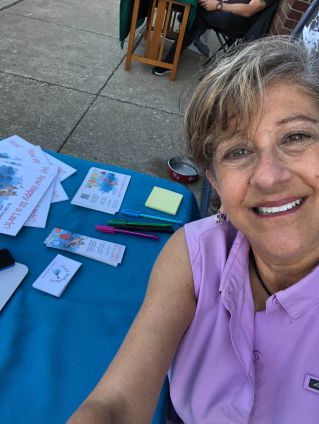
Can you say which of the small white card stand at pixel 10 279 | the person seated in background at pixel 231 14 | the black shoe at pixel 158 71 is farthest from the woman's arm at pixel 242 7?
the small white card stand at pixel 10 279

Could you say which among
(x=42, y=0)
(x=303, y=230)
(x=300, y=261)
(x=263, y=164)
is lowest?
(x=42, y=0)

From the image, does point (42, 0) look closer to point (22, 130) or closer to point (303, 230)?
point (22, 130)

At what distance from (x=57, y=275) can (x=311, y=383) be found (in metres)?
0.78

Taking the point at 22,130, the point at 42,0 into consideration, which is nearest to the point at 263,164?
the point at 22,130

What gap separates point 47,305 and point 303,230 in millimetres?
758

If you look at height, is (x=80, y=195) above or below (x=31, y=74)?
above

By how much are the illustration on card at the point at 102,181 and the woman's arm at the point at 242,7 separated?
11.2 feet

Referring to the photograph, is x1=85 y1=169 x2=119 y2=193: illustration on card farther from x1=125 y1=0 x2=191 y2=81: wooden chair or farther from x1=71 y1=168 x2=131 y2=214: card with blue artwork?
x1=125 y1=0 x2=191 y2=81: wooden chair

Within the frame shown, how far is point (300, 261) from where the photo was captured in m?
1.16

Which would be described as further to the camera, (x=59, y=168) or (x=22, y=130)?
(x=22, y=130)

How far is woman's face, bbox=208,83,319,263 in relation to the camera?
1.07 meters

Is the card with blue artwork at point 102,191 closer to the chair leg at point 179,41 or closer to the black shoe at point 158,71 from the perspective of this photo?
the chair leg at point 179,41

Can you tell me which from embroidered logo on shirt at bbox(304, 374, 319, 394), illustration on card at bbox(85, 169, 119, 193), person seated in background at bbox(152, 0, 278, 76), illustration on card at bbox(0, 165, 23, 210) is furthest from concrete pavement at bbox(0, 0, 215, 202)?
embroidered logo on shirt at bbox(304, 374, 319, 394)

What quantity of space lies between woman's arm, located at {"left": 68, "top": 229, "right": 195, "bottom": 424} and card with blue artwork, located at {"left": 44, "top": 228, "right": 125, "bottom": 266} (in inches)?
7.4
